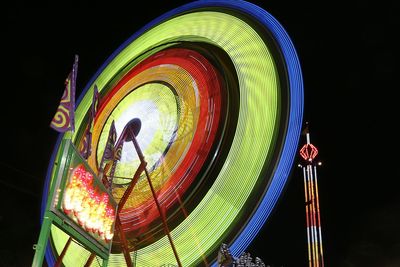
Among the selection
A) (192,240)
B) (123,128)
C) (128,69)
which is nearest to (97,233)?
(192,240)

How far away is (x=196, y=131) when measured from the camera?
12852 millimetres

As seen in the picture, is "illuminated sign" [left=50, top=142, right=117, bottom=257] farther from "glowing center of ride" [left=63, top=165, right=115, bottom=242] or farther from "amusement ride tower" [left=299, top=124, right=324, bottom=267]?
"amusement ride tower" [left=299, top=124, right=324, bottom=267]

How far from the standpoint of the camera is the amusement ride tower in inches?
916

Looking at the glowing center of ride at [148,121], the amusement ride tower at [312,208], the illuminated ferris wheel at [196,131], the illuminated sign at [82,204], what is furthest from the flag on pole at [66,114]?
the amusement ride tower at [312,208]

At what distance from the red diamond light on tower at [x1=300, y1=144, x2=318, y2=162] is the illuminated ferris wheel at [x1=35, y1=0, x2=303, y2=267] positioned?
44.3 ft

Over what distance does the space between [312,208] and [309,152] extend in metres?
3.01

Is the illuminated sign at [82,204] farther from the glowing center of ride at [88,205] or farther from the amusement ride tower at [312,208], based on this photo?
the amusement ride tower at [312,208]

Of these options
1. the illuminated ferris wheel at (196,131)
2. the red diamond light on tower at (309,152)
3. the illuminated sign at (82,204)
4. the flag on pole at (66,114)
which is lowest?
the illuminated sign at (82,204)

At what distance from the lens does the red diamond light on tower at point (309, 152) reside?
25.4m

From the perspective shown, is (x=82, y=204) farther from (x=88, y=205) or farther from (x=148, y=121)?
(x=148, y=121)

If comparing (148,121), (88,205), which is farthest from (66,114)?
(148,121)

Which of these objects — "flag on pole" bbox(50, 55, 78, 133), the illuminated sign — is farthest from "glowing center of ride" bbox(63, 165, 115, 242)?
"flag on pole" bbox(50, 55, 78, 133)

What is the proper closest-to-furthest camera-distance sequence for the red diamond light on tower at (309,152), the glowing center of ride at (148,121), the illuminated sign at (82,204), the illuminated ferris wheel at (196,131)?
the illuminated sign at (82,204) < the illuminated ferris wheel at (196,131) < the glowing center of ride at (148,121) < the red diamond light on tower at (309,152)

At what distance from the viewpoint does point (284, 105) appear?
38.0ft
